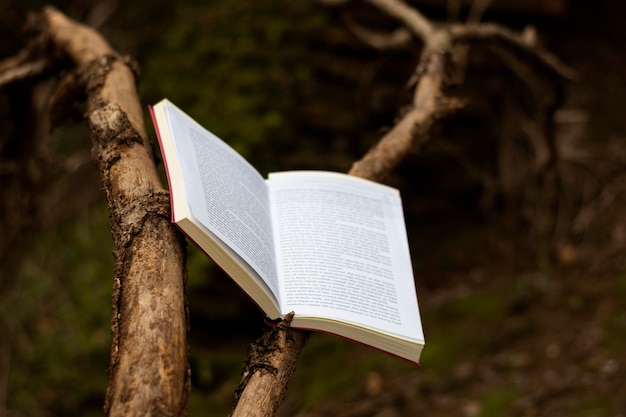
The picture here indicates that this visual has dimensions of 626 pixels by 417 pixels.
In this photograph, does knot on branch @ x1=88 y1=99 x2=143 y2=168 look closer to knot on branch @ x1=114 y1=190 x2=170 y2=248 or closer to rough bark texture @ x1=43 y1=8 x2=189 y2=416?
rough bark texture @ x1=43 y1=8 x2=189 y2=416

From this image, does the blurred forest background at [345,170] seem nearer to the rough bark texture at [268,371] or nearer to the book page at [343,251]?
the book page at [343,251]

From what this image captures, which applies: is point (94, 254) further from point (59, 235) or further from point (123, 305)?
point (123, 305)

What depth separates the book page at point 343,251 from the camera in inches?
49.1

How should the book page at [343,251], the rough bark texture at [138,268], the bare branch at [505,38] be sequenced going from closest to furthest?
the rough bark texture at [138,268] < the book page at [343,251] < the bare branch at [505,38]

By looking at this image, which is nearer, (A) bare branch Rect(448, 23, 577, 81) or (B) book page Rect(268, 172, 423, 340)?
(B) book page Rect(268, 172, 423, 340)

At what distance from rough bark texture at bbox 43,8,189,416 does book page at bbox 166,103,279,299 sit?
0.08 meters

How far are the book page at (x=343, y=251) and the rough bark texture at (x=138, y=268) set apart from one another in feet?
0.86

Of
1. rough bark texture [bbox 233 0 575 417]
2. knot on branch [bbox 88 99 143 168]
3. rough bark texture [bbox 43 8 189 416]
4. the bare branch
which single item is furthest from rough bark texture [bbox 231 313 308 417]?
the bare branch

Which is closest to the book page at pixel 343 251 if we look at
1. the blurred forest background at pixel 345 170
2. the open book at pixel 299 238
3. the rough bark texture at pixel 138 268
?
the open book at pixel 299 238

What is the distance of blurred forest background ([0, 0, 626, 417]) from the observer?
2779 millimetres

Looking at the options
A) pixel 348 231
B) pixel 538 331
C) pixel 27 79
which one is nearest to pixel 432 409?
pixel 538 331

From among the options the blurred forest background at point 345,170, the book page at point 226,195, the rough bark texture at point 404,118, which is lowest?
the blurred forest background at point 345,170

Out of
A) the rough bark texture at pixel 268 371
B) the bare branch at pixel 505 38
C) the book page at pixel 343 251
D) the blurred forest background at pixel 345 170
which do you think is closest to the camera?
the rough bark texture at pixel 268 371

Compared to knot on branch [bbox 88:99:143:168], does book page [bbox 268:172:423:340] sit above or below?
below
